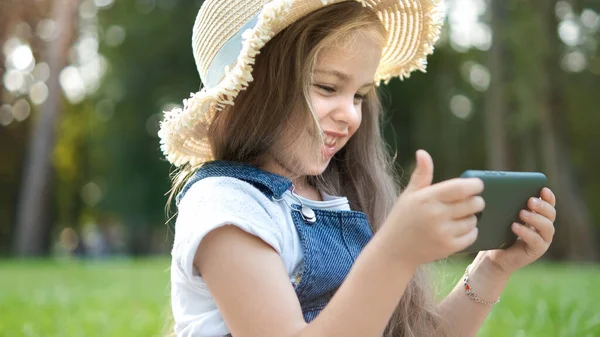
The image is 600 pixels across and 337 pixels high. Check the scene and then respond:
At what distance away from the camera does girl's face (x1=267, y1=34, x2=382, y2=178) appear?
171 centimetres

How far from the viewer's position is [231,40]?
1754 mm

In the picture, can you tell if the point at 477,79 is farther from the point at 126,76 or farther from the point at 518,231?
the point at 518,231

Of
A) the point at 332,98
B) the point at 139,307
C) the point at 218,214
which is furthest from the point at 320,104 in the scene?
the point at 139,307

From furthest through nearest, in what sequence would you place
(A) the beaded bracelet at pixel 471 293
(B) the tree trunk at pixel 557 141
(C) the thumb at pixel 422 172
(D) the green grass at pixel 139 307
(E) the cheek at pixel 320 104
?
(B) the tree trunk at pixel 557 141, (D) the green grass at pixel 139 307, (A) the beaded bracelet at pixel 471 293, (E) the cheek at pixel 320 104, (C) the thumb at pixel 422 172

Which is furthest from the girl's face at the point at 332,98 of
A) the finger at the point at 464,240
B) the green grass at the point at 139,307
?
the green grass at the point at 139,307

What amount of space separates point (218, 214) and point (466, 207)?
0.49m

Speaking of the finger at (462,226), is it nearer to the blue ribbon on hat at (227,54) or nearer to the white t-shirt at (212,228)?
the white t-shirt at (212,228)

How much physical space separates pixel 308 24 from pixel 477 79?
20163mm

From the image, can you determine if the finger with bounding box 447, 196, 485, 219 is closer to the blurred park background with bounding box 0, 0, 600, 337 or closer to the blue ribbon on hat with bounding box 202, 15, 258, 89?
the blue ribbon on hat with bounding box 202, 15, 258, 89

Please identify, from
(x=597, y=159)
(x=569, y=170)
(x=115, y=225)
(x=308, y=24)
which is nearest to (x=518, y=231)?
(x=308, y=24)

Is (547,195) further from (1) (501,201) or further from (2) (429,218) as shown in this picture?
(2) (429,218)

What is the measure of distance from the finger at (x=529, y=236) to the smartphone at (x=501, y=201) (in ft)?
0.04

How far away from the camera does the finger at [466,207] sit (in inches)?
50.4

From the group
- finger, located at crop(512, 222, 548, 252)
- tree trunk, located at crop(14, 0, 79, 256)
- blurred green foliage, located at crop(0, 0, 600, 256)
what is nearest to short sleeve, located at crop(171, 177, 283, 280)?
finger, located at crop(512, 222, 548, 252)
